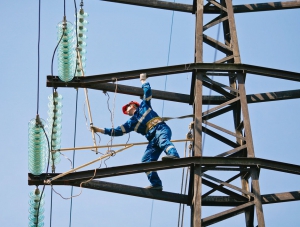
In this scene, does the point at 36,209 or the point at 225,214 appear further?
the point at 36,209

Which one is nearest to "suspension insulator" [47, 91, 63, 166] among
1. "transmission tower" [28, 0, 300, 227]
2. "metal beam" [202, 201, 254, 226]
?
"transmission tower" [28, 0, 300, 227]

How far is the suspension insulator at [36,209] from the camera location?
23406 millimetres

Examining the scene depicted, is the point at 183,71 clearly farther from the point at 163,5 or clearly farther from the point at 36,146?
the point at 36,146

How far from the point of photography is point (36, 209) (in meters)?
23.5

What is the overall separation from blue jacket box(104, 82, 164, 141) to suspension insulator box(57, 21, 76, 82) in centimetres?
151

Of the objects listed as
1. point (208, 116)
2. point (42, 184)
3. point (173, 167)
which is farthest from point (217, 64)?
point (42, 184)

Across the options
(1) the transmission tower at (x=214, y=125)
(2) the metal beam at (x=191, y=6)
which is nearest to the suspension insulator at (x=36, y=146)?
(1) the transmission tower at (x=214, y=125)

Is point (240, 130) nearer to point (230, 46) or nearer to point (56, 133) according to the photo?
point (230, 46)

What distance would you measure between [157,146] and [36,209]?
9.10ft

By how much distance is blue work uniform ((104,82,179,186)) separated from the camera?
23.6 metres

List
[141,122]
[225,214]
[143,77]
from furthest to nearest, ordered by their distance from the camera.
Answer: [141,122] → [143,77] → [225,214]

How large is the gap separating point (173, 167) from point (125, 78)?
8.77 ft

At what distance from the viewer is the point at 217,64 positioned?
2369 cm

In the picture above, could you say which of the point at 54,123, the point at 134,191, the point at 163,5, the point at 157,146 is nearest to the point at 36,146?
the point at 54,123
